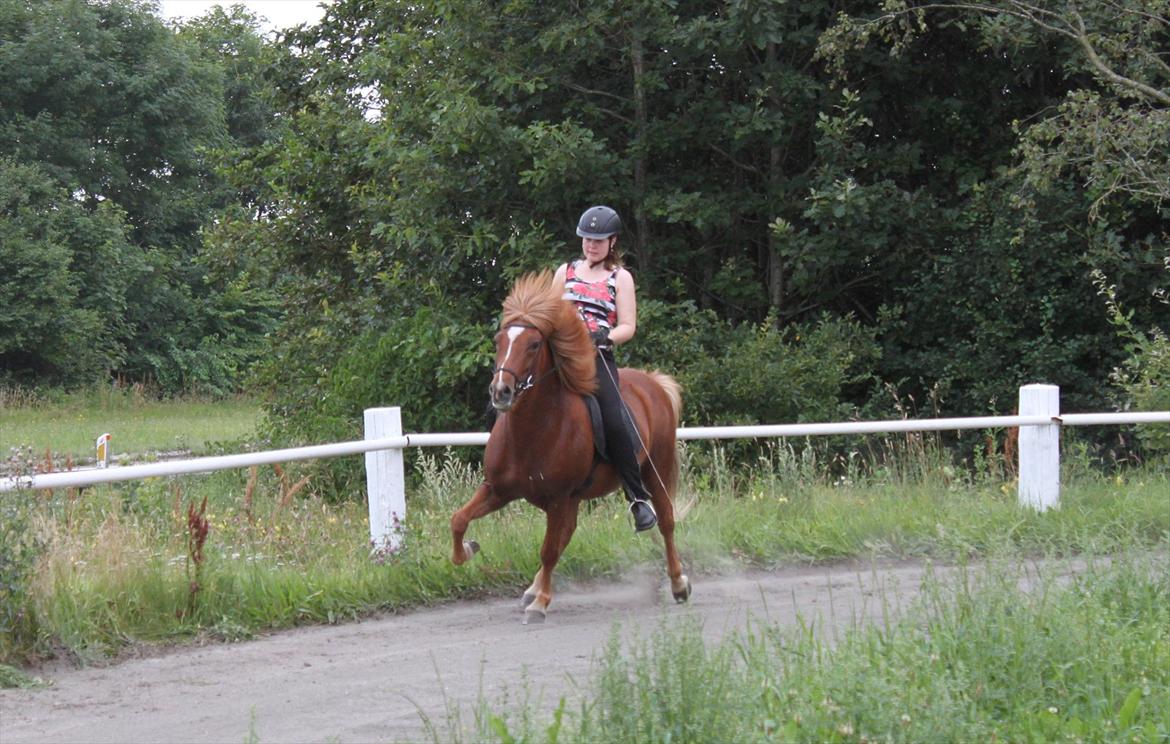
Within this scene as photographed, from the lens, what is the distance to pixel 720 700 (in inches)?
213

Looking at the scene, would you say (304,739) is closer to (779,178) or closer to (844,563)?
(844,563)

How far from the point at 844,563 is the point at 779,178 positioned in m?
10.1

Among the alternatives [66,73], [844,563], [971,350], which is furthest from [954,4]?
[66,73]

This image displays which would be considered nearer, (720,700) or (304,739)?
(720,700)

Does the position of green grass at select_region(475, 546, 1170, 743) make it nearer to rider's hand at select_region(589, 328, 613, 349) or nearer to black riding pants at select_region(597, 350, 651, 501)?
black riding pants at select_region(597, 350, 651, 501)

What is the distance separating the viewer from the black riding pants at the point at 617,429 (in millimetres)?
8781

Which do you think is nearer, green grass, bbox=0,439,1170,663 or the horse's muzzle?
the horse's muzzle

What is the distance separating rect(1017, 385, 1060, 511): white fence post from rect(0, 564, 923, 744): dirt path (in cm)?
268

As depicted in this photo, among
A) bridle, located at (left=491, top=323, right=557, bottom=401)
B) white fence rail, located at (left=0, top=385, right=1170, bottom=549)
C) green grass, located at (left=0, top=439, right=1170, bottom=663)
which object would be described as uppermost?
bridle, located at (left=491, top=323, right=557, bottom=401)

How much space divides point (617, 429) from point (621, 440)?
0.08 meters

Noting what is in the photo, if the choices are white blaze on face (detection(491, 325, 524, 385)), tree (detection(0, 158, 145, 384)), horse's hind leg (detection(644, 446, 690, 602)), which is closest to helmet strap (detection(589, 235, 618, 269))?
white blaze on face (detection(491, 325, 524, 385))

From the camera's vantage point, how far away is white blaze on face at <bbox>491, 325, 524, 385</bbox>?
25.4ft

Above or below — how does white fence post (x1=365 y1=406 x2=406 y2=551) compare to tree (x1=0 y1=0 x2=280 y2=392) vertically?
below

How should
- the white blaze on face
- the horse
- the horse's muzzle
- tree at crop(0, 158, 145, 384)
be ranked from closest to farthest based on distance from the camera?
the horse's muzzle
the white blaze on face
the horse
tree at crop(0, 158, 145, 384)
